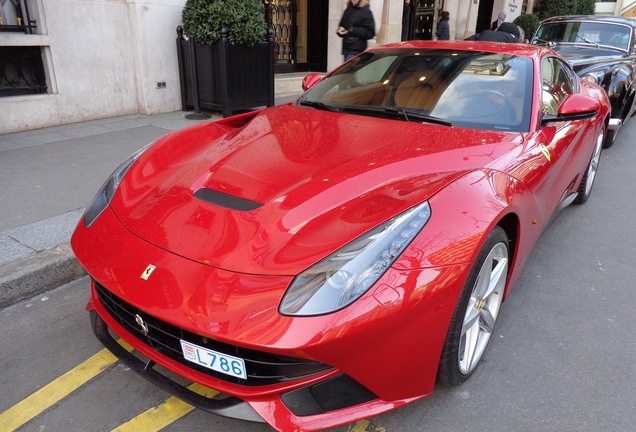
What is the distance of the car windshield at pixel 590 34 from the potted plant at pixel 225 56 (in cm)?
499

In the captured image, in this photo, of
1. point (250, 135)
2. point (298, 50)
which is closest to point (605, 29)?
point (298, 50)

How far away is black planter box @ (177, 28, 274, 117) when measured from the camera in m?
7.06

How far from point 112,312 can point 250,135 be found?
49.5 inches

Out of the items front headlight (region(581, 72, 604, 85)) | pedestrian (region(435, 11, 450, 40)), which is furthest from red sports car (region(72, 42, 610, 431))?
pedestrian (region(435, 11, 450, 40))

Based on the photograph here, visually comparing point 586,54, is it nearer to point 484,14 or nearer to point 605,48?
point 605,48

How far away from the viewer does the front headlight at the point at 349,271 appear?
1.65 meters

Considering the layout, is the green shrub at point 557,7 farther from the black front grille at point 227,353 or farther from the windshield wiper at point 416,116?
the black front grille at point 227,353

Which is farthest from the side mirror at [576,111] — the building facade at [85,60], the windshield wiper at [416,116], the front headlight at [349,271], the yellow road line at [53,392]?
the building facade at [85,60]

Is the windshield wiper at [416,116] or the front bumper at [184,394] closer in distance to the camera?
the front bumper at [184,394]

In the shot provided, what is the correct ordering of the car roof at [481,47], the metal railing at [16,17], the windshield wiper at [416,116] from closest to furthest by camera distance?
the windshield wiper at [416,116], the car roof at [481,47], the metal railing at [16,17]

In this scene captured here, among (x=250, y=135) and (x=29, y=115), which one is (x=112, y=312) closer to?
(x=250, y=135)

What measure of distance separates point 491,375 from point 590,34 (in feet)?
26.7

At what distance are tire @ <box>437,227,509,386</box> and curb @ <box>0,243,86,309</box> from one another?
2461 millimetres

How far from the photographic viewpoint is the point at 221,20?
6852 millimetres
